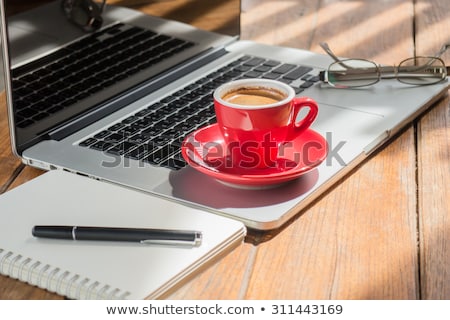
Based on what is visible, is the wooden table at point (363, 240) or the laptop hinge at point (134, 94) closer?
the wooden table at point (363, 240)

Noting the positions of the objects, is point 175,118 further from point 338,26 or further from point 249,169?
point 338,26

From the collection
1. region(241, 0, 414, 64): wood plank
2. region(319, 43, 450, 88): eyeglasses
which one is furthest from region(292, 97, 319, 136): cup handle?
region(241, 0, 414, 64): wood plank

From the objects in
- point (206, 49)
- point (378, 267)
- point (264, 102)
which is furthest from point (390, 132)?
point (206, 49)

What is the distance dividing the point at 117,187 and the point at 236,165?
0.16 m

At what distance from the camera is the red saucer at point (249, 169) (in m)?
1.03

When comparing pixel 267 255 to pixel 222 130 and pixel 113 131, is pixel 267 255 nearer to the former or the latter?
pixel 222 130

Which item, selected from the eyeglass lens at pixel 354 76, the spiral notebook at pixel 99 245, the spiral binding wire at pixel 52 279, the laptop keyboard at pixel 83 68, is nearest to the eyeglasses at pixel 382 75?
the eyeglass lens at pixel 354 76

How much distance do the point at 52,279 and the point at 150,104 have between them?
1.61ft

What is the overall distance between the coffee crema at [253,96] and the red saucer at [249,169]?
0.07 m

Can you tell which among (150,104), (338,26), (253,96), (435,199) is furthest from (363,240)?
(338,26)

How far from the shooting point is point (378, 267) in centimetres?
93

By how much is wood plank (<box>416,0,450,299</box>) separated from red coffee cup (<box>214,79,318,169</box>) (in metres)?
0.19

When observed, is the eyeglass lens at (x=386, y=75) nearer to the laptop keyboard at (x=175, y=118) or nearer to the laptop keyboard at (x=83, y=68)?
the laptop keyboard at (x=175, y=118)

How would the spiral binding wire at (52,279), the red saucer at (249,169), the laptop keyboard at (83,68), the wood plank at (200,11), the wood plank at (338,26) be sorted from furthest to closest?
the wood plank at (338,26) < the wood plank at (200,11) < the laptop keyboard at (83,68) < the red saucer at (249,169) < the spiral binding wire at (52,279)
